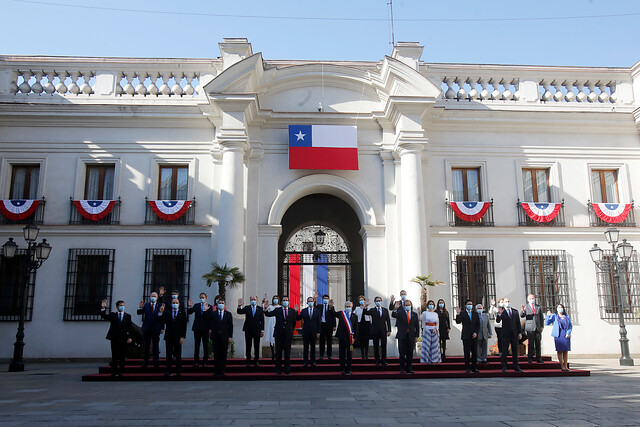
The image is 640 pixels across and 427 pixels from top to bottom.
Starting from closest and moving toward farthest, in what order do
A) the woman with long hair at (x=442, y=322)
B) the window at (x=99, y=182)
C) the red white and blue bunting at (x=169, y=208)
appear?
the woman with long hair at (x=442, y=322) < the red white and blue bunting at (x=169, y=208) < the window at (x=99, y=182)

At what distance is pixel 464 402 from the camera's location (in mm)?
8531

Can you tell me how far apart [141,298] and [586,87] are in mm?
16548

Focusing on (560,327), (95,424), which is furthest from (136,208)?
(560,327)

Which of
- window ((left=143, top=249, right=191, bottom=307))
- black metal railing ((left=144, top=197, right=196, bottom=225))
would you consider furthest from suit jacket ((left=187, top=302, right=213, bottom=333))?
black metal railing ((left=144, top=197, right=196, bottom=225))

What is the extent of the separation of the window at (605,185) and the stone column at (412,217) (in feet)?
20.9

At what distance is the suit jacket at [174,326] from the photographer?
1216 cm

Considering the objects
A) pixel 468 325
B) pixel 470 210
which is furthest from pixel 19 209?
pixel 470 210

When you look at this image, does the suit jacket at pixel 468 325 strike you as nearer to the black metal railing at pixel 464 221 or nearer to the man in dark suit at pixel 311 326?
the man in dark suit at pixel 311 326

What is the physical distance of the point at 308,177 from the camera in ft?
57.6

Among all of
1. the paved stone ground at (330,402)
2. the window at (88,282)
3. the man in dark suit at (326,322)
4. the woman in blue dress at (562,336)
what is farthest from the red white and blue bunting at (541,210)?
the window at (88,282)

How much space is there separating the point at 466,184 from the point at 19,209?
47.1ft

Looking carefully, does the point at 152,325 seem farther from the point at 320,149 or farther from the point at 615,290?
the point at 615,290

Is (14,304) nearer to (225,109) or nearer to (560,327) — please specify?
(225,109)

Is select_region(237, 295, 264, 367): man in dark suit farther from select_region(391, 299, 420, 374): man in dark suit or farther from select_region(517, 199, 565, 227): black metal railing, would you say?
select_region(517, 199, 565, 227): black metal railing
